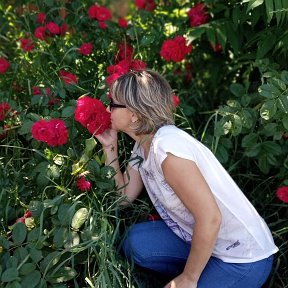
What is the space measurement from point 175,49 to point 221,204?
0.87 meters

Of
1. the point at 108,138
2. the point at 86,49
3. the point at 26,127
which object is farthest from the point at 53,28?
the point at 108,138

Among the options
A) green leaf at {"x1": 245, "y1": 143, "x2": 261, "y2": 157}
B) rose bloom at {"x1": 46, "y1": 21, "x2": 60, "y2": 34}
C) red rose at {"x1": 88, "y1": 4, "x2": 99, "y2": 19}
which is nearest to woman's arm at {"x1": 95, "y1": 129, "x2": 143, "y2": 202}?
green leaf at {"x1": 245, "y1": 143, "x2": 261, "y2": 157}

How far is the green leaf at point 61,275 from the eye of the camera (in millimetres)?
1980

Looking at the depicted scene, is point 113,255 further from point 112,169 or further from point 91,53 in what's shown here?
point 91,53

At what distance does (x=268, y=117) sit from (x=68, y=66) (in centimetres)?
89

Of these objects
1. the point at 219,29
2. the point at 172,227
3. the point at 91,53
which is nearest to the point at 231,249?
the point at 172,227

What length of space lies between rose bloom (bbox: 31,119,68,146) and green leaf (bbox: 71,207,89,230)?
0.27 m

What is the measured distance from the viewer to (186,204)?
77.0 inches

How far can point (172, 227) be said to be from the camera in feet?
7.38

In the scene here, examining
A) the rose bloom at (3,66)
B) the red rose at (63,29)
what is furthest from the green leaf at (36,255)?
the red rose at (63,29)

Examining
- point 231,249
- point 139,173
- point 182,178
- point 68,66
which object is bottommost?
point 231,249

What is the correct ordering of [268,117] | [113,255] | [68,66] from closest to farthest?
[113,255] → [268,117] → [68,66]

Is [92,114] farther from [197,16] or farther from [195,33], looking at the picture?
[197,16]

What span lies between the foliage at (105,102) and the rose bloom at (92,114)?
7 cm
